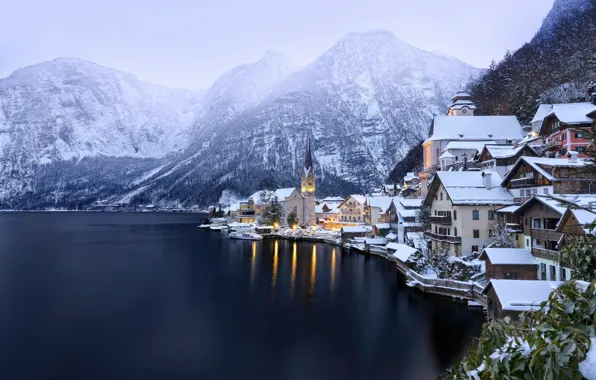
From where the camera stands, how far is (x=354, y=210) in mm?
80375

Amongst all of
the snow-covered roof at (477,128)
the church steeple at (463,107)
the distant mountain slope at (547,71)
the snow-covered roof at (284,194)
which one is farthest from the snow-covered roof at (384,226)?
the snow-covered roof at (284,194)

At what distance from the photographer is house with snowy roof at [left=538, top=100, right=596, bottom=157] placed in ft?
125

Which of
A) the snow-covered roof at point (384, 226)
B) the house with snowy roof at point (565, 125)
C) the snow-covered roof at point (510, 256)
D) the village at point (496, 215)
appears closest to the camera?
the village at point (496, 215)

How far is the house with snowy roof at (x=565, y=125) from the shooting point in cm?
3819

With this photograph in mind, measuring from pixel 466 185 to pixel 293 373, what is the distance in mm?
25073

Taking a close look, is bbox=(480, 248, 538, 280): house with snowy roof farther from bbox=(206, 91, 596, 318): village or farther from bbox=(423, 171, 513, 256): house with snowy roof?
bbox=(423, 171, 513, 256): house with snowy roof

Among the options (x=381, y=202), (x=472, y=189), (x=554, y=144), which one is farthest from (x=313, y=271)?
(x=554, y=144)

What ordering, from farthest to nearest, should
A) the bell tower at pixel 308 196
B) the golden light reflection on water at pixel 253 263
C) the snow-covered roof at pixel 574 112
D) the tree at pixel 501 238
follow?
the bell tower at pixel 308 196, the golden light reflection on water at pixel 253 263, the snow-covered roof at pixel 574 112, the tree at pixel 501 238

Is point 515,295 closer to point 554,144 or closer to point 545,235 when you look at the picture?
point 545,235

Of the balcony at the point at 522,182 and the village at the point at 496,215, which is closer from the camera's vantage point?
the village at the point at 496,215

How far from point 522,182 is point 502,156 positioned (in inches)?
436

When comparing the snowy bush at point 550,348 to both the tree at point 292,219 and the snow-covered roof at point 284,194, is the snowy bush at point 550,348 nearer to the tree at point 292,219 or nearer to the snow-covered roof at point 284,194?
the tree at point 292,219

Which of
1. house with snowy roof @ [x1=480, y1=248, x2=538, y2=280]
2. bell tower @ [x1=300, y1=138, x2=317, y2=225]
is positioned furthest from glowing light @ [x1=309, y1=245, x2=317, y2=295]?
bell tower @ [x1=300, y1=138, x2=317, y2=225]

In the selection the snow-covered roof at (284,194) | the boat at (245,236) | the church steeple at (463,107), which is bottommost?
the boat at (245,236)
